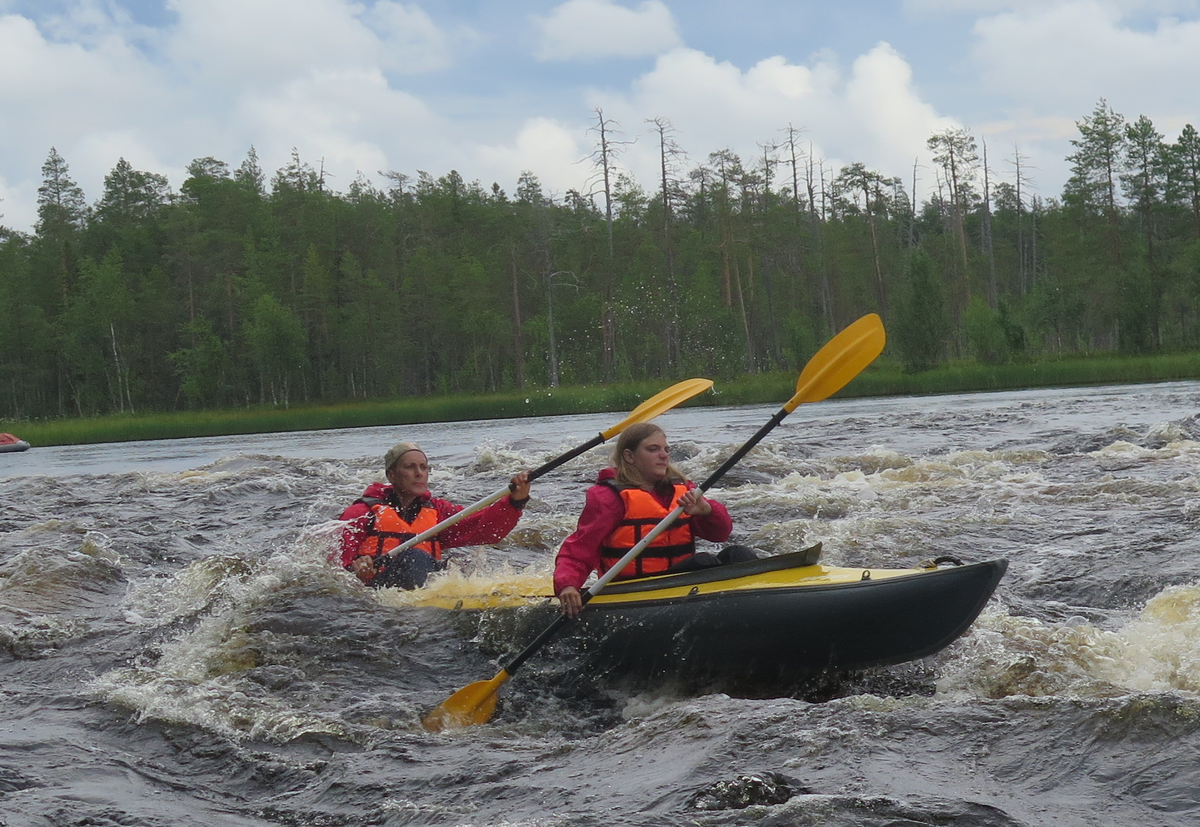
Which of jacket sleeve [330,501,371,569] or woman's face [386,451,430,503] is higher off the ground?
woman's face [386,451,430,503]

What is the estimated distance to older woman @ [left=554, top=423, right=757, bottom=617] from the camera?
4.67m

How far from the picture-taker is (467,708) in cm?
422

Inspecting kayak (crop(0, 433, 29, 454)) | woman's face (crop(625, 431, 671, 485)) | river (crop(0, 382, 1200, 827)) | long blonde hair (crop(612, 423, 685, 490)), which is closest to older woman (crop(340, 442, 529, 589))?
river (crop(0, 382, 1200, 827))

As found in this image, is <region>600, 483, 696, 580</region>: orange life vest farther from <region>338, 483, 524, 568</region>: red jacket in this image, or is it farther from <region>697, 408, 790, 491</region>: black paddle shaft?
<region>338, 483, 524, 568</region>: red jacket

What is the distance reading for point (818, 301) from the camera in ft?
165

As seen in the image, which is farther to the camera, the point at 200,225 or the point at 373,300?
the point at 200,225

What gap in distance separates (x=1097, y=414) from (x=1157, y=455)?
6209 mm

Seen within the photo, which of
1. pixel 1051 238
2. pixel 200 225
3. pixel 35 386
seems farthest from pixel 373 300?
pixel 1051 238

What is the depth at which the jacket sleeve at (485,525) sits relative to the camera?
232 inches

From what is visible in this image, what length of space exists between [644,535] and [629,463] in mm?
325

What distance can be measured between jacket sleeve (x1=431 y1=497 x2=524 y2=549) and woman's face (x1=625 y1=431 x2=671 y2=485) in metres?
1.25

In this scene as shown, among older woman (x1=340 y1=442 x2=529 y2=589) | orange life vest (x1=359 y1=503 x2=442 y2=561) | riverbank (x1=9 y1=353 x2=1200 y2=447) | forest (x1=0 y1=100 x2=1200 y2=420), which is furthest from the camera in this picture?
forest (x1=0 y1=100 x2=1200 y2=420)

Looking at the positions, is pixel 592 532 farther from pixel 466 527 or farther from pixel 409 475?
pixel 409 475

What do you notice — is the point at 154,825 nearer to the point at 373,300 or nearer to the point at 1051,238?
the point at 373,300
